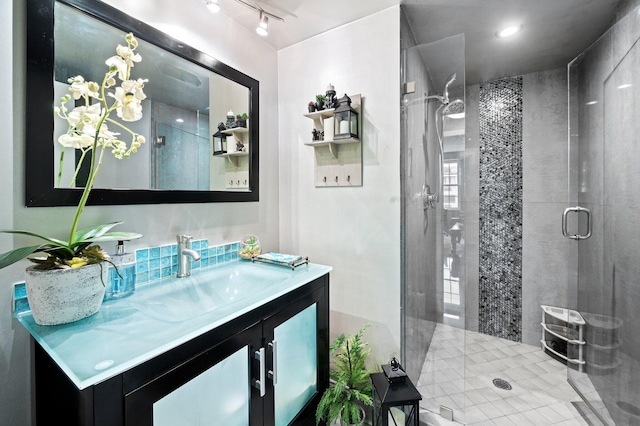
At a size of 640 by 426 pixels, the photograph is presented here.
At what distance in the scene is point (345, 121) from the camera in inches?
64.4

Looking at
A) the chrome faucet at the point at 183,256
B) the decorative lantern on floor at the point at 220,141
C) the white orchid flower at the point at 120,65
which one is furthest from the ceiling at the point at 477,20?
the chrome faucet at the point at 183,256

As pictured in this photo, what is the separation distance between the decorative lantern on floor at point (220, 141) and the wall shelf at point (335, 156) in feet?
1.80

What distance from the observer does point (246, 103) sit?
68.9 inches

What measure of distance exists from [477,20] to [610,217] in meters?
1.51

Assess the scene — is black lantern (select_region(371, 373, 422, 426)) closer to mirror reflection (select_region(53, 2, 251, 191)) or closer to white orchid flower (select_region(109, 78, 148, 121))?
mirror reflection (select_region(53, 2, 251, 191))

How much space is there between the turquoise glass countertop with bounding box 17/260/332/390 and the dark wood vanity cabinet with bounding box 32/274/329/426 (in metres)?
0.04

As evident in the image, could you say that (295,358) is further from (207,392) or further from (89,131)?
(89,131)

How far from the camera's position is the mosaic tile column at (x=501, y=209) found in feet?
8.20

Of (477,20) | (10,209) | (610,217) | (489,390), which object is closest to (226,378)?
(10,209)

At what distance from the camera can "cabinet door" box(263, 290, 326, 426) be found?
1074 millimetres

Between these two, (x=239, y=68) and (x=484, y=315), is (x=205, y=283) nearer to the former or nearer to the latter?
(x=239, y=68)

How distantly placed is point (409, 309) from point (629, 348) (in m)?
1.11

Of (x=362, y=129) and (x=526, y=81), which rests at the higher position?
(x=526, y=81)

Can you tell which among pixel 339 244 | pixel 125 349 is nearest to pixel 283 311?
pixel 125 349
